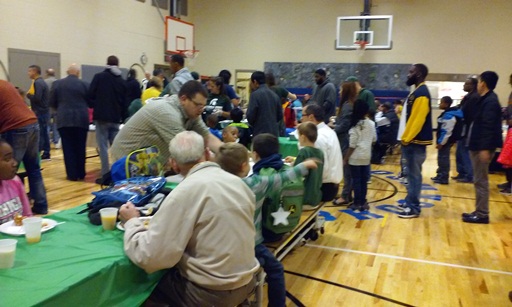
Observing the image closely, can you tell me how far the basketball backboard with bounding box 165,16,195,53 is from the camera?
13.0m

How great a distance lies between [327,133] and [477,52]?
35.9ft

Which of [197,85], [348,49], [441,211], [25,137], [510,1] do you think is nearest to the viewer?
[197,85]

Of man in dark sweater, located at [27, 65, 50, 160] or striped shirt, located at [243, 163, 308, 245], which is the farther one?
man in dark sweater, located at [27, 65, 50, 160]

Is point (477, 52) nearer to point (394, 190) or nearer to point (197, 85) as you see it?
point (394, 190)

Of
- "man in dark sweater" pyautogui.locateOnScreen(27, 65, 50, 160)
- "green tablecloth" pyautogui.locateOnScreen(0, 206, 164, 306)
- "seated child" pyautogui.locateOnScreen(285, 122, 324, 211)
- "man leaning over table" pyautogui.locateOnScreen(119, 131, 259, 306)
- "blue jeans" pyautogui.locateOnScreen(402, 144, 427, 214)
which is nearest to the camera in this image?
"green tablecloth" pyautogui.locateOnScreen(0, 206, 164, 306)

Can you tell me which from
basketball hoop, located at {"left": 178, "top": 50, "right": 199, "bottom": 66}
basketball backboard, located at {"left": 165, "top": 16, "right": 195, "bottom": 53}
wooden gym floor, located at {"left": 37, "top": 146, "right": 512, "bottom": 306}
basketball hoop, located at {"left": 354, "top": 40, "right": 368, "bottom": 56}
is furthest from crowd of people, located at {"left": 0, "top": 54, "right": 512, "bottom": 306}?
basketball hoop, located at {"left": 178, "top": 50, "right": 199, "bottom": 66}

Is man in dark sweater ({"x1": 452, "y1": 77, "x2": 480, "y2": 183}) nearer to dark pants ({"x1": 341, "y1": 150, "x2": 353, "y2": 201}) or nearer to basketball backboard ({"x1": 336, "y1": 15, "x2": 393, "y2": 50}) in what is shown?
dark pants ({"x1": 341, "y1": 150, "x2": 353, "y2": 201})

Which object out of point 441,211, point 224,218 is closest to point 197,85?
point 224,218

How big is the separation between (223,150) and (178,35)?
12.2m

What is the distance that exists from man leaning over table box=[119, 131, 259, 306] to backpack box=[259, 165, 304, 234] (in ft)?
2.40

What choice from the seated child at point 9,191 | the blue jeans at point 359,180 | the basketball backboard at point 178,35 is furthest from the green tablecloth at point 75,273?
the basketball backboard at point 178,35

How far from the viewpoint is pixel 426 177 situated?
23.8 feet

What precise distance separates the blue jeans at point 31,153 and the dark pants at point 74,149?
1.57 metres

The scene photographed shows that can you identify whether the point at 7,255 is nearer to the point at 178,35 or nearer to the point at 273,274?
the point at 273,274
